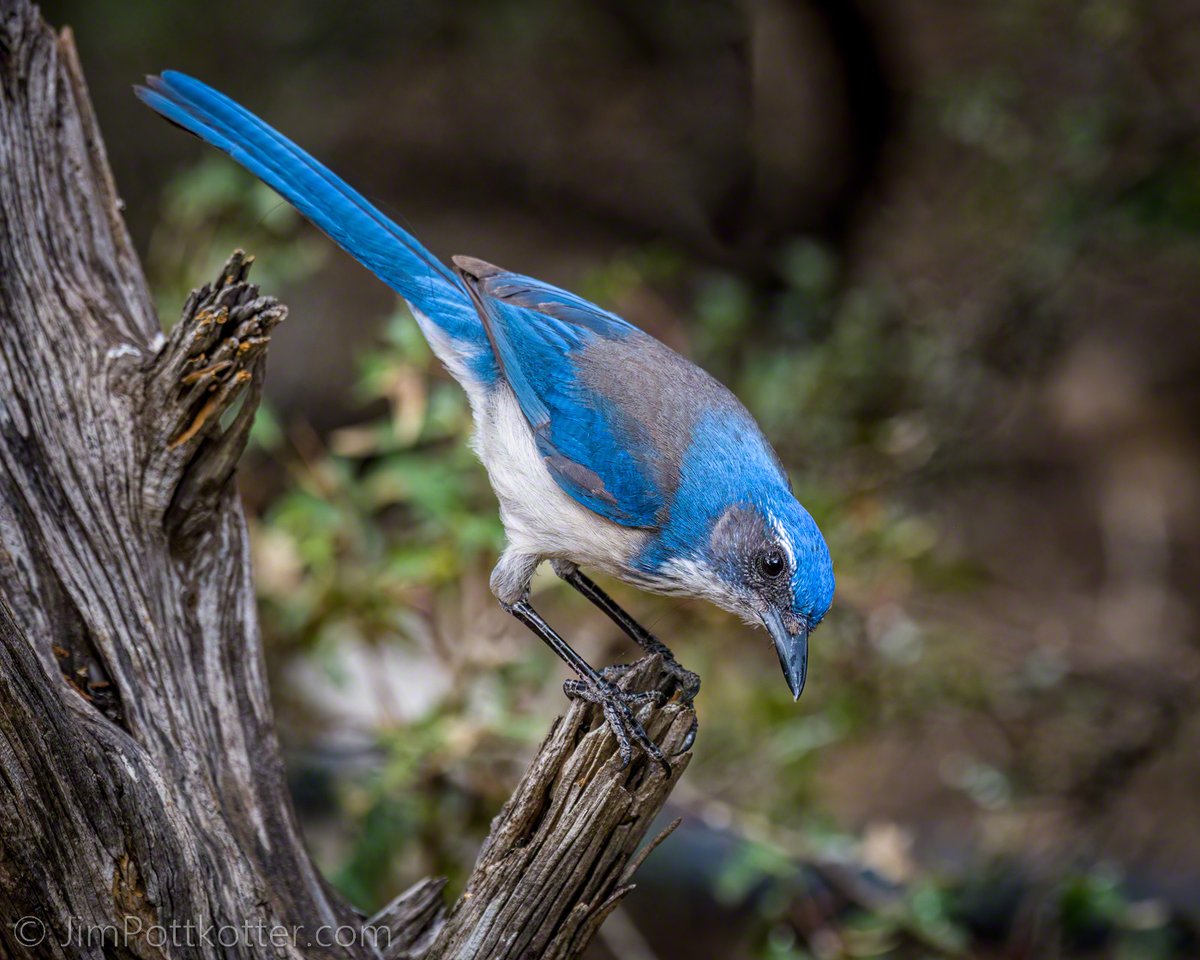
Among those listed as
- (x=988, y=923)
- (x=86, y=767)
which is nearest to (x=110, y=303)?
(x=86, y=767)

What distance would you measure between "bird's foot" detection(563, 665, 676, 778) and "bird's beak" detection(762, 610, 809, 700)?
28 centimetres

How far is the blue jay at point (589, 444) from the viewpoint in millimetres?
2697

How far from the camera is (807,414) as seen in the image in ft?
16.2

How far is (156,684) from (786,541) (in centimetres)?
128

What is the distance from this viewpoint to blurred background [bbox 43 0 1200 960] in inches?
153

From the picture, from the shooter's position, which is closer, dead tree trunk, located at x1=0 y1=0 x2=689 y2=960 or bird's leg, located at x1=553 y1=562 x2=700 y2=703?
dead tree trunk, located at x1=0 y1=0 x2=689 y2=960

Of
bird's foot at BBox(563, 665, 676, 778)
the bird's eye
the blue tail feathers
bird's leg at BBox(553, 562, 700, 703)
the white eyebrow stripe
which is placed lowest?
bird's foot at BBox(563, 665, 676, 778)

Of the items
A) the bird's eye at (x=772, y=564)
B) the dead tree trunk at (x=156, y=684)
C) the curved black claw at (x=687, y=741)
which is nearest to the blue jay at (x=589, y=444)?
the bird's eye at (x=772, y=564)

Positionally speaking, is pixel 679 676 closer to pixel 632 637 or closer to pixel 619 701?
pixel 619 701

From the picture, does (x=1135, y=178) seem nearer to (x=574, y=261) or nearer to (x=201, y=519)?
(x=574, y=261)

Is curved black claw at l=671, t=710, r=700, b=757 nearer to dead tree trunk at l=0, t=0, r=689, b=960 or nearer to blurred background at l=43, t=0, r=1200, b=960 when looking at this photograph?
dead tree trunk at l=0, t=0, r=689, b=960

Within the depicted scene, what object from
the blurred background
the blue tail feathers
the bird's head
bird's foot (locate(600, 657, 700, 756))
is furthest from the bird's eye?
the blurred background

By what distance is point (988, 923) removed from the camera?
4180 mm

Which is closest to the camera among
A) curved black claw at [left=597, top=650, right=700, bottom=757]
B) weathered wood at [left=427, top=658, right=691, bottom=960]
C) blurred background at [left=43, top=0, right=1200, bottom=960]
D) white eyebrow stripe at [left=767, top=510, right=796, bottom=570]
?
weathered wood at [left=427, top=658, right=691, bottom=960]
